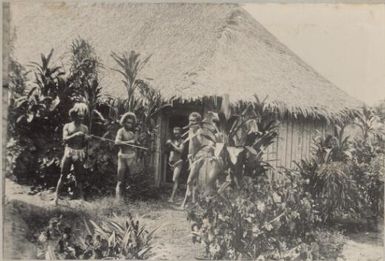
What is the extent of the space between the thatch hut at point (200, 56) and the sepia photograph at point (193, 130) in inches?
0.4

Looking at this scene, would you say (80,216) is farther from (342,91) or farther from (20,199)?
(342,91)

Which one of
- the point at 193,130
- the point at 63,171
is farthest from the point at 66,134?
the point at 193,130

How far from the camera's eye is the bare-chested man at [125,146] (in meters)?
3.85

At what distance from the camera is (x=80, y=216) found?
3820 millimetres

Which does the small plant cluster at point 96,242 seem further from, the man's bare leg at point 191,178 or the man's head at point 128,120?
the man's head at point 128,120

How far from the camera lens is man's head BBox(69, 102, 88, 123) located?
151 inches

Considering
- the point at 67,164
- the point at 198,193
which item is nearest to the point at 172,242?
the point at 198,193

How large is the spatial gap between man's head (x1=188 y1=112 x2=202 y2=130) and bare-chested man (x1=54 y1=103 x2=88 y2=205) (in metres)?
0.85

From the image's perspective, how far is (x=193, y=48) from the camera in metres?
3.86

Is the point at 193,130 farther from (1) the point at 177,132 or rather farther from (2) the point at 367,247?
(2) the point at 367,247

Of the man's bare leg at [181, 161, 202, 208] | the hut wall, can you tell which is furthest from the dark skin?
the hut wall

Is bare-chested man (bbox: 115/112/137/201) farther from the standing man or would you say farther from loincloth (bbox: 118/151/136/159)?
the standing man

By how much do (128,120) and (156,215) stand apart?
2.62 ft

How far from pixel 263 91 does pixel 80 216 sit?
177cm
